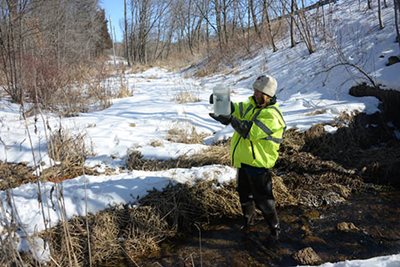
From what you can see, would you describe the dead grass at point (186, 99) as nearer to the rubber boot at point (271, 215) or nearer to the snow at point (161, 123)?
the snow at point (161, 123)

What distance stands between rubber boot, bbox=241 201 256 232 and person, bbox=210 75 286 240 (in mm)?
159

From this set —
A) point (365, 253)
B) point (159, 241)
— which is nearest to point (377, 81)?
point (365, 253)

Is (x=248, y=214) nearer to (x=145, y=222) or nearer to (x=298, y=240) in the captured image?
Answer: (x=298, y=240)

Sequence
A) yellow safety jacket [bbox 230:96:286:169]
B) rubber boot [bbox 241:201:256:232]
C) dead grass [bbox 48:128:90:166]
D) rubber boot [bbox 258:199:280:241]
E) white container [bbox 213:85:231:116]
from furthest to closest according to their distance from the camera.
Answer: dead grass [bbox 48:128:90:166]
rubber boot [bbox 241:201:256:232]
rubber boot [bbox 258:199:280:241]
yellow safety jacket [bbox 230:96:286:169]
white container [bbox 213:85:231:116]

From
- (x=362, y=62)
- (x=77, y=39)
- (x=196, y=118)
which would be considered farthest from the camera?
(x=77, y=39)

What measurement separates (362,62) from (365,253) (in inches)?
246

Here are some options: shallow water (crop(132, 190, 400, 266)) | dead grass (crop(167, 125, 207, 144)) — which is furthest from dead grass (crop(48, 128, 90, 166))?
shallow water (crop(132, 190, 400, 266))

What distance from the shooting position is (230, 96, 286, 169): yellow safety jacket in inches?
130

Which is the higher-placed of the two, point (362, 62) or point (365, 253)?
point (362, 62)

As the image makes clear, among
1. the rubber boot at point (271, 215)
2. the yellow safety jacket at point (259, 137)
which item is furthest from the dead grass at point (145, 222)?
the yellow safety jacket at point (259, 137)

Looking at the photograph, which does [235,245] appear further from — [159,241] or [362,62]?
[362,62]

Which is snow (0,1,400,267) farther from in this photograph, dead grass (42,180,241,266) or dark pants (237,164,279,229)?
dark pants (237,164,279,229)

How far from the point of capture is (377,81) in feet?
24.1

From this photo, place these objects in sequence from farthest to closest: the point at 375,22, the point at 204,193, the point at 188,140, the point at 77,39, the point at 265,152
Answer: the point at 77,39, the point at 375,22, the point at 188,140, the point at 204,193, the point at 265,152
